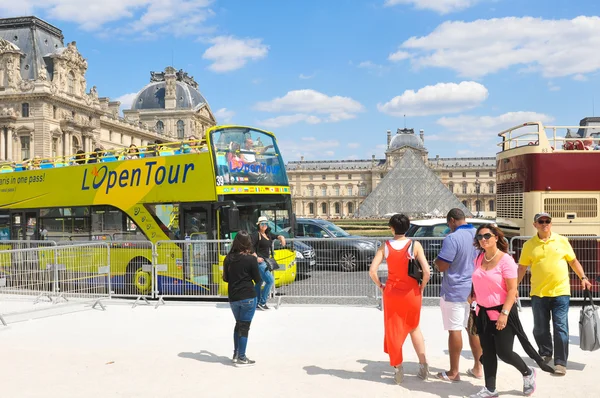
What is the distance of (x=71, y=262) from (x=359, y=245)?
15.6 ft

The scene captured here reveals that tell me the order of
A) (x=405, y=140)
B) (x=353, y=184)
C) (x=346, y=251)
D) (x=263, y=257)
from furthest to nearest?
(x=405, y=140), (x=353, y=184), (x=346, y=251), (x=263, y=257)

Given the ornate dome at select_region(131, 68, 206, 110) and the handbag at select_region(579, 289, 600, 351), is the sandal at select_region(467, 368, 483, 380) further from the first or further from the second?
the ornate dome at select_region(131, 68, 206, 110)

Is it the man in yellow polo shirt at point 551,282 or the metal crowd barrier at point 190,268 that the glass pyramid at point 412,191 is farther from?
the man in yellow polo shirt at point 551,282

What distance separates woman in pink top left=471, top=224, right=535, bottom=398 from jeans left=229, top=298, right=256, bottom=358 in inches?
84.6

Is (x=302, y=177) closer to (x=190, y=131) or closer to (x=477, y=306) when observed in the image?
(x=190, y=131)

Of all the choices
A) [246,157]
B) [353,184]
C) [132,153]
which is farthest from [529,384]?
[353,184]

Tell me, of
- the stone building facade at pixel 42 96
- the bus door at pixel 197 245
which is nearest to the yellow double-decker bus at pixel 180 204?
the bus door at pixel 197 245

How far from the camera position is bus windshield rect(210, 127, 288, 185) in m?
9.69

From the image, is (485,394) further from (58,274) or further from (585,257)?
(58,274)

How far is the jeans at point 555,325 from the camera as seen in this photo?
207 inches

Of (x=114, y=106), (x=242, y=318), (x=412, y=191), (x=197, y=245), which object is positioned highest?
(x=114, y=106)

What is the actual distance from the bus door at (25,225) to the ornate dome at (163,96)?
77352 mm

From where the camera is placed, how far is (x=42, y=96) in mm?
49312

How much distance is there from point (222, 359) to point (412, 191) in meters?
48.6
